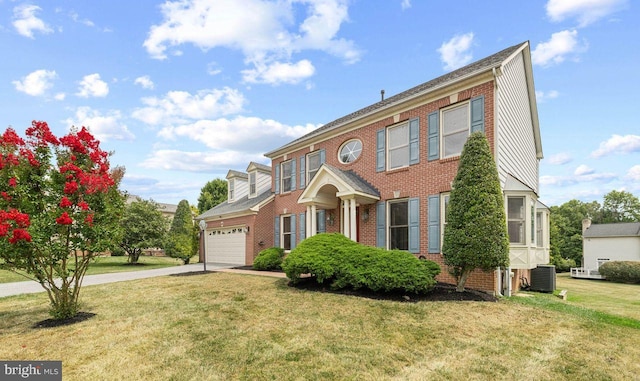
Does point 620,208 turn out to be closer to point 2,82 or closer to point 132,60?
point 132,60

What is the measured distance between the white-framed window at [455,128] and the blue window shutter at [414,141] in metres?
0.84

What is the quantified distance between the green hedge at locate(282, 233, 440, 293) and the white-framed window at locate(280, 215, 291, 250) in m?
6.46

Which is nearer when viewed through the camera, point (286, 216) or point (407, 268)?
point (407, 268)

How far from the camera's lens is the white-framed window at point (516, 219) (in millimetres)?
9273

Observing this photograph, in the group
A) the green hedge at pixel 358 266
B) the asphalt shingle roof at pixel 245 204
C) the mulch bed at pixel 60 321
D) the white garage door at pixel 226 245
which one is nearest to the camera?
the mulch bed at pixel 60 321

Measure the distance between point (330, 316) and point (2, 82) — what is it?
10.3 metres

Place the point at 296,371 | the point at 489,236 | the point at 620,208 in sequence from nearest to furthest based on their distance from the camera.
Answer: the point at 296,371, the point at 489,236, the point at 620,208

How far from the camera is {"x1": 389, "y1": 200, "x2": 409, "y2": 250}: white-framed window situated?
36.2 ft

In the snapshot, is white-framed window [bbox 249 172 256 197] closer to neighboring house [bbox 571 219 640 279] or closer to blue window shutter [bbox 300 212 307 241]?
blue window shutter [bbox 300 212 307 241]

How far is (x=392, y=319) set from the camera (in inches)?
241

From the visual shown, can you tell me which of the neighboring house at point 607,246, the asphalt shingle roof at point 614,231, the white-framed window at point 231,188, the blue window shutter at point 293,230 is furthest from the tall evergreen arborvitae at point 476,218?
the asphalt shingle roof at point 614,231

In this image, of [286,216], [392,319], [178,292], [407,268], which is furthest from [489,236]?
[286,216]

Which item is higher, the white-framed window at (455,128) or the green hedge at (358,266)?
the white-framed window at (455,128)

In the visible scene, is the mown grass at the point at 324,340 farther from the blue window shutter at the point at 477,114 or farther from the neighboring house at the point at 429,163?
the blue window shutter at the point at 477,114
